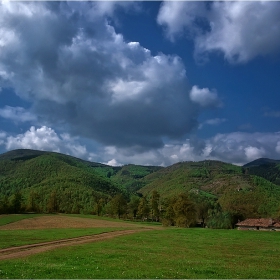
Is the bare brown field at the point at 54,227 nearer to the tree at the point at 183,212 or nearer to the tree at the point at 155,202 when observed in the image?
the tree at the point at 183,212

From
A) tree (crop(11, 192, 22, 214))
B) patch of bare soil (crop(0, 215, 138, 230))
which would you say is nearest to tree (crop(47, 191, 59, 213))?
tree (crop(11, 192, 22, 214))

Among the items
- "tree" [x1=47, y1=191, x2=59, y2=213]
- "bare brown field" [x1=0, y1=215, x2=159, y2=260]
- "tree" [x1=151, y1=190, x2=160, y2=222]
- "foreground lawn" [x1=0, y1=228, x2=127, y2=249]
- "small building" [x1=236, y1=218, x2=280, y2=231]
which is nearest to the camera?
"bare brown field" [x1=0, y1=215, x2=159, y2=260]

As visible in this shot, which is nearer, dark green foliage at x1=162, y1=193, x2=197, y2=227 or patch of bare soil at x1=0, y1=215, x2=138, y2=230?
patch of bare soil at x1=0, y1=215, x2=138, y2=230

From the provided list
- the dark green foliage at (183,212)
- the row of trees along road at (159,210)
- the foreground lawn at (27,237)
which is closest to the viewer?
the foreground lawn at (27,237)

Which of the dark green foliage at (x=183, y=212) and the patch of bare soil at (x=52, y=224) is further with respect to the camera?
the dark green foliage at (x=183, y=212)

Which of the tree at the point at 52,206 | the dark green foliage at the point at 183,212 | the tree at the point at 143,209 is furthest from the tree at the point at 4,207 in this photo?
the dark green foliage at the point at 183,212

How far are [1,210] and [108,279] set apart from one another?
13699cm

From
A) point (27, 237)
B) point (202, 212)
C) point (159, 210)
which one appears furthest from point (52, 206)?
point (27, 237)

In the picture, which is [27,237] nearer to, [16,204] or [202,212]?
[16,204]

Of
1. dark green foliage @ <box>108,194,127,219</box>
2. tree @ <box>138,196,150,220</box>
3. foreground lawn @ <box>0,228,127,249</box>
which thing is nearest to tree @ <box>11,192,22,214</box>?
dark green foliage @ <box>108,194,127,219</box>

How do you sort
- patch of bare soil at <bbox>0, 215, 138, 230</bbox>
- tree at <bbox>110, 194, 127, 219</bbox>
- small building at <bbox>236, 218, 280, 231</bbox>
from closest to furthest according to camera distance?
patch of bare soil at <bbox>0, 215, 138, 230</bbox>, small building at <bbox>236, 218, 280, 231</bbox>, tree at <bbox>110, 194, 127, 219</bbox>

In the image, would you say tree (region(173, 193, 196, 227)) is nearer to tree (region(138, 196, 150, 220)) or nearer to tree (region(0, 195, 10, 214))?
tree (region(138, 196, 150, 220))

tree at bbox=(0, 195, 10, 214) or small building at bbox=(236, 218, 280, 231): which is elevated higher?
tree at bbox=(0, 195, 10, 214)

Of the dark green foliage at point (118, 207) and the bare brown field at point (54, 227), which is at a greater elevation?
the dark green foliage at point (118, 207)
